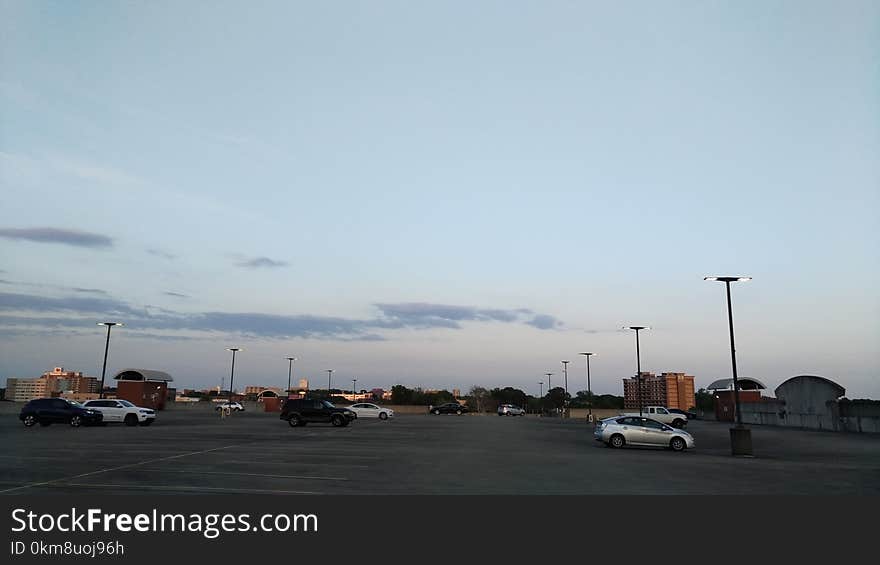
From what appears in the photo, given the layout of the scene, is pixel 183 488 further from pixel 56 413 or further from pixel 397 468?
pixel 56 413

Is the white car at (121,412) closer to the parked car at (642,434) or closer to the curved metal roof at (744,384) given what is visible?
the parked car at (642,434)

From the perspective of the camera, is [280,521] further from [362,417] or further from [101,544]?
[362,417]

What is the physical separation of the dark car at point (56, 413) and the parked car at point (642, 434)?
30.2m

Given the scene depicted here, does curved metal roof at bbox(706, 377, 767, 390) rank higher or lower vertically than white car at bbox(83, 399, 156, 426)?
higher

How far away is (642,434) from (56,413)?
3329cm

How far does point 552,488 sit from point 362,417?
48.4 m

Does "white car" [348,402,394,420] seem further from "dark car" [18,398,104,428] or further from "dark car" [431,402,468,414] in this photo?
"dark car" [431,402,468,414]

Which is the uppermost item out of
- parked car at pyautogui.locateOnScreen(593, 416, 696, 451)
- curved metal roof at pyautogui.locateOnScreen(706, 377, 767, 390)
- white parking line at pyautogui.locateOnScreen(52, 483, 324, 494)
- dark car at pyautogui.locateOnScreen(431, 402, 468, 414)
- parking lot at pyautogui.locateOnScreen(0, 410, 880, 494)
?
curved metal roof at pyautogui.locateOnScreen(706, 377, 767, 390)

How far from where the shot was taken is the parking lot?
13.9 metres

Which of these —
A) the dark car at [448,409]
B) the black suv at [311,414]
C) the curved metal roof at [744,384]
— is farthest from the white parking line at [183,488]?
the dark car at [448,409]

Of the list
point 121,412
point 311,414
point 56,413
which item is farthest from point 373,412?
point 56,413

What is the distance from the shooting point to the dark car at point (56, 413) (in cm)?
3606

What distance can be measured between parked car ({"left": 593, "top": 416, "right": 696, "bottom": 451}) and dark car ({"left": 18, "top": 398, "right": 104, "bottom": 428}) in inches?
1188

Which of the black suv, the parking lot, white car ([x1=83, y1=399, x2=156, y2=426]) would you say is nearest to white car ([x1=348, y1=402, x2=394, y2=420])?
the black suv
